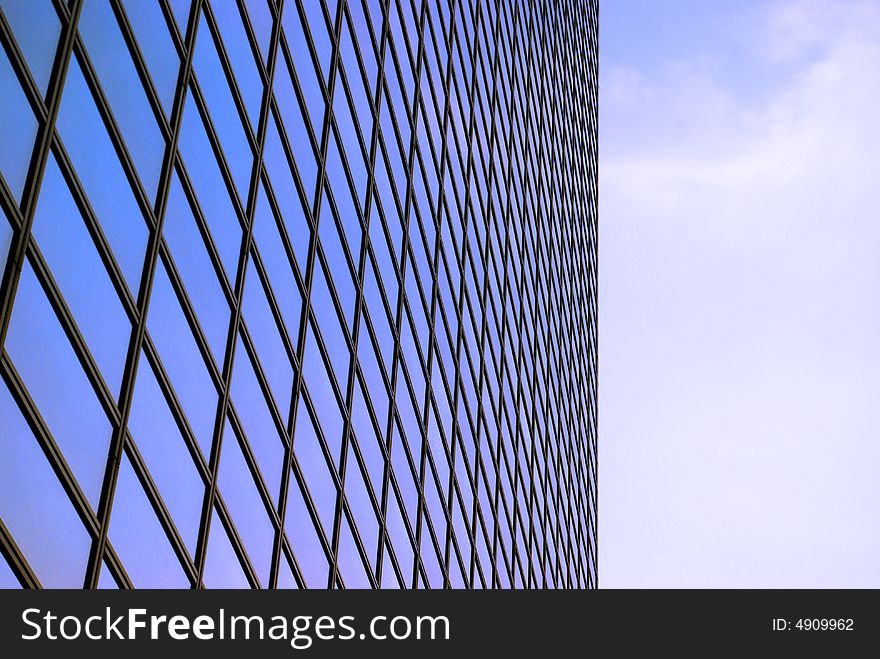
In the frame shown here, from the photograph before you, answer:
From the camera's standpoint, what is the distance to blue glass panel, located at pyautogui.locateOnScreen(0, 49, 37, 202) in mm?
19250

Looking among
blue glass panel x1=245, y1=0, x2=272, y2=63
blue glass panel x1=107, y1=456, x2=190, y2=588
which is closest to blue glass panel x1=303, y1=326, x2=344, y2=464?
blue glass panel x1=245, y1=0, x2=272, y2=63

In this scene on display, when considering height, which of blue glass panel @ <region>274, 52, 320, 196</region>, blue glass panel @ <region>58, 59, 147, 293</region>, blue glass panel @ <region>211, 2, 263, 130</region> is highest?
blue glass panel @ <region>274, 52, 320, 196</region>

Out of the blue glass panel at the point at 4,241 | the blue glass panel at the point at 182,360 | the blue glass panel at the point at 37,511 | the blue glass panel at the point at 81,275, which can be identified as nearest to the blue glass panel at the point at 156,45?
the blue glass panel at the point at 182,360

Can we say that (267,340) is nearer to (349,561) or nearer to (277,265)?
(277,265)

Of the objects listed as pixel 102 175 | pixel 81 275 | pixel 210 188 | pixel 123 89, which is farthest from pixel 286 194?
pixel 81 275

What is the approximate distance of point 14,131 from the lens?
1952cm

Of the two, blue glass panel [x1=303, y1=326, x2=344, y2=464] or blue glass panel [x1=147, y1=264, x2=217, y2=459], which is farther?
blue glass panel [x1=303, y1=326, x2=344, y2=464]

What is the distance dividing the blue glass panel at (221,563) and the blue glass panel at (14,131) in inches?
375

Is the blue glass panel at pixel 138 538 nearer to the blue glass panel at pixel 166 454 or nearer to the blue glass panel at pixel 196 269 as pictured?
the blue glass panel at pixel 166 454

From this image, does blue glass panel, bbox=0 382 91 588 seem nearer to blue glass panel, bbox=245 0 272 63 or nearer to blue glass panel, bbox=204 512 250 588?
blue glass panel, bbox=204 512 250 588

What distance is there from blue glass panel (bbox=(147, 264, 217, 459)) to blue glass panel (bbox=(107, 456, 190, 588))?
252cm

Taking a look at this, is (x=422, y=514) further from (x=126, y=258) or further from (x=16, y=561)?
(x=16, y=561)

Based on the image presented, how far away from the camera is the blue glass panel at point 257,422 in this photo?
28.4m
